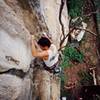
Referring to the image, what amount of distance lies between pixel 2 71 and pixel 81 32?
664cm

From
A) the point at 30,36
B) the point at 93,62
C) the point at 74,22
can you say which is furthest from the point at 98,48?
the point at 30,36

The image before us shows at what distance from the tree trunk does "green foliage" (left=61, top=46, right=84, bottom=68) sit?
9.57 feet

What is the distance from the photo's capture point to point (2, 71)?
5051mm

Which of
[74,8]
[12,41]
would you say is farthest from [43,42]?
[74,8]

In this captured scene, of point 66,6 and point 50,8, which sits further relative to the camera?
point 66,6

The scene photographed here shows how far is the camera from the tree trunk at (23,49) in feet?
16.8

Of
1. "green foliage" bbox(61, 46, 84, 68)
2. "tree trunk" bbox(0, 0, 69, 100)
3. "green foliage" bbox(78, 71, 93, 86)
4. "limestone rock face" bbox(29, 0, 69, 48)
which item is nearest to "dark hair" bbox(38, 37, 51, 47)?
"tree trunk" bbox(0, 0, 69, 100)

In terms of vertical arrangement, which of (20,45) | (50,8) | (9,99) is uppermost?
(50,8)

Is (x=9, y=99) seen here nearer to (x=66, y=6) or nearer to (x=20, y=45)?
(x=20, y=45)

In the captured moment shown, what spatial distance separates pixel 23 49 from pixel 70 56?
18.1 feet

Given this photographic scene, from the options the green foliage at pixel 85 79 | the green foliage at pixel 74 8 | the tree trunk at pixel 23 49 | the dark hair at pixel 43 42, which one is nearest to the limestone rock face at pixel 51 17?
the tree trunk at pixel 23 49

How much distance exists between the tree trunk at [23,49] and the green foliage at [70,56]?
9.57 ft

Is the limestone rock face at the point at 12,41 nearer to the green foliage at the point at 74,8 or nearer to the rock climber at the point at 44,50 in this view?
the rock climber at the point at 44,50

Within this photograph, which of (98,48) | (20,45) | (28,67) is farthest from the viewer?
(98,48)
